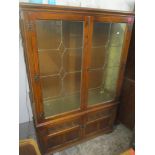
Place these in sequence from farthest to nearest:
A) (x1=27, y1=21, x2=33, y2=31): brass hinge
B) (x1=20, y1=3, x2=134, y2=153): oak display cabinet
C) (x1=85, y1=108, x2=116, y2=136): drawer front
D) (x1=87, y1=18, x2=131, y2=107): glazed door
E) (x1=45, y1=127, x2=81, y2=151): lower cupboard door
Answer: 1. (x1=85, y1=108, x2=116, y2=136): drawer front
2. (x1=45, y1=127, x2=81, y2=151): lower cupboard door
3. (x1=87, y1=18, x2=131, y2=107): glazed door
4. (x1=20, y1=3, x2=134, y2=153): oak display cabinet
5. (x1=27, y1=21, x2=33, y2=31): brass hinge

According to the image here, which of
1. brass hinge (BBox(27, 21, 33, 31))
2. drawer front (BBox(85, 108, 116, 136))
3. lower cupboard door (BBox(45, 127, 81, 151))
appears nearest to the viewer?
brass hinge (BBox(27, 21, 33, 31))

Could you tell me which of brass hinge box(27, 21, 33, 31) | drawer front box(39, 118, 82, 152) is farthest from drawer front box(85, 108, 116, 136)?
brass hinge box(27, 21, 33, 31)

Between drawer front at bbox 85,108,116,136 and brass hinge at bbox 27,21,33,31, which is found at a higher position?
brass hinge at bbox 27,21,33,31

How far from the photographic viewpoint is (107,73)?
Result: 168cm

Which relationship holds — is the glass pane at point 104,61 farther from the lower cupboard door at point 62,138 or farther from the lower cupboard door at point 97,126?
the lower cupboard door at point 62,138

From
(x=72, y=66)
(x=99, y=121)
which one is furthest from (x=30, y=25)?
(x=99, y=121)

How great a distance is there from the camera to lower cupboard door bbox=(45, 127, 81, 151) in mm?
1530

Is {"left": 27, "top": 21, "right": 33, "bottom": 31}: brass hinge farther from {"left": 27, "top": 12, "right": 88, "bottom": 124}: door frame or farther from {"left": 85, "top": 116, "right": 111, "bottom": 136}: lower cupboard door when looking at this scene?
{"left": 85, "top": 116, "right": 111, "bottom": 136}: lower cupboard door

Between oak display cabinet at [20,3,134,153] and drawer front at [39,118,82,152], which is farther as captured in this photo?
drawer front at [39,118,82,152]

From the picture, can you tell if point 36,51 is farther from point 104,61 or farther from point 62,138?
point 62,138
